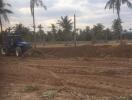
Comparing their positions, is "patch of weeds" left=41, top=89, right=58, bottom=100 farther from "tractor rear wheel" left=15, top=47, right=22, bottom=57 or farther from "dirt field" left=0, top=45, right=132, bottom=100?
"tractor rear wheel" left=15, top=47, right=22, bottom=57

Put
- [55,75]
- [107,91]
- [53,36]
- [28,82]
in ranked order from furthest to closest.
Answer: [53,36] < [55,75] < [28,82] < [107,91]

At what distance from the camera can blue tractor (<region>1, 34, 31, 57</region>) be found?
29969 mm

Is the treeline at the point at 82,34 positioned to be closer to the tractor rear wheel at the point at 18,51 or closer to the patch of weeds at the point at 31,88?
the tractor rear wheel at the point at 18,51

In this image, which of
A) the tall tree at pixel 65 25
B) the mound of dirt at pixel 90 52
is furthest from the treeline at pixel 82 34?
the mound of dirt at pixel 90 52

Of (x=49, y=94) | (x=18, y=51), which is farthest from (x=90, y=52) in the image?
(x=49, y=94)

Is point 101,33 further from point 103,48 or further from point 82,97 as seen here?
point 82,97

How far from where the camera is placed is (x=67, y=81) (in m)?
14.1

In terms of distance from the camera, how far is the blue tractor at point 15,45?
30.0 meters

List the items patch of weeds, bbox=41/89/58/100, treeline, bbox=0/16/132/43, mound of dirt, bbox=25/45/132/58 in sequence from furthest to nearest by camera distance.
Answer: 1. treeline, bbox=0/16/132/43
2. mound of dirt, bbox=25/45/132/58
3. patch of weeds, bbox=41/89/58/100

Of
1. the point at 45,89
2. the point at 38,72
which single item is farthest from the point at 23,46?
the point at 45,89

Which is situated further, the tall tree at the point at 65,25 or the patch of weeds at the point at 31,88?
the tall tree at the point at 65,25

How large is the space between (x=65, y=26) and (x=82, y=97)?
182 ft

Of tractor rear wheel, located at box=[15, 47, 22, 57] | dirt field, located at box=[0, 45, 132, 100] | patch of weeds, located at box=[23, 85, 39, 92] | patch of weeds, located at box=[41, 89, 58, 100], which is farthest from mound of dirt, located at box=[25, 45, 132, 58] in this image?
patch of weeds, located at box=[41, 89, 58, 100]

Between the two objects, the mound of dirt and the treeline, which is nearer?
the mound of dirt
